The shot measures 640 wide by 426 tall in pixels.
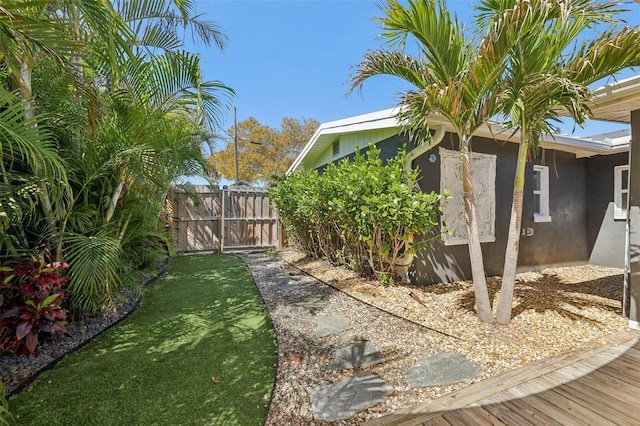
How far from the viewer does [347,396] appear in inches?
87.7

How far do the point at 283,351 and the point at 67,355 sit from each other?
7.13 feet

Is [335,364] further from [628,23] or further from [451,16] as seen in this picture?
[628,23]

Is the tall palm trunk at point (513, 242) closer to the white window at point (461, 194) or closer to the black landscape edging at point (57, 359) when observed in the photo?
the white window at point (461, 194)

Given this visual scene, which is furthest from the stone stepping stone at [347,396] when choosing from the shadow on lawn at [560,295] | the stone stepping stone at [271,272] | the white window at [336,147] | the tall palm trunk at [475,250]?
the white window at [336,147]

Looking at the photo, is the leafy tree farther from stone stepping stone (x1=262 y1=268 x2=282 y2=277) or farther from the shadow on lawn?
the shadow on lawn

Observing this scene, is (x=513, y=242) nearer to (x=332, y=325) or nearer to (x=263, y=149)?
(x=332, y=325)

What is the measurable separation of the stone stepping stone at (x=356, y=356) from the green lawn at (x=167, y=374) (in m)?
0.64

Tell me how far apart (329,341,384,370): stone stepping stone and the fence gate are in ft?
22.2

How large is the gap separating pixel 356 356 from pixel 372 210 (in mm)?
2128

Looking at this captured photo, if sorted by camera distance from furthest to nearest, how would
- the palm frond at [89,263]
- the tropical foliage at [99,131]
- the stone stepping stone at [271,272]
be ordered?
the stone stepping stone at [271,272], the palm frond at [89,263], the tropical foliage at [99,131]

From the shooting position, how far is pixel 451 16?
9.83 feet

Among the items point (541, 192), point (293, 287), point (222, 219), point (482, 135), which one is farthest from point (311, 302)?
point (541, 192)

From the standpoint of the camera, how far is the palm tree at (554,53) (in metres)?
2.65

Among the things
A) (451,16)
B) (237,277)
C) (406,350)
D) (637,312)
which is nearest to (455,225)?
(637,312)
